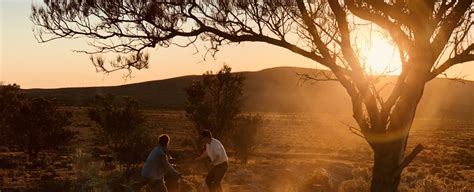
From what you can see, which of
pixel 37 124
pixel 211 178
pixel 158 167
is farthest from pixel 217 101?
pixel 158 167

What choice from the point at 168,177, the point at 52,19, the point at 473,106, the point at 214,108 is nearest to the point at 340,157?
the point at 214,108

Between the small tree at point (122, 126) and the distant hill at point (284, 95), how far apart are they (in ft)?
349

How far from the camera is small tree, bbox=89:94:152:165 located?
27.6 m

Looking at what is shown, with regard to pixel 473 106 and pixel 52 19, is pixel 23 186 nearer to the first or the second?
pixel 52 19

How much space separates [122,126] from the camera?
29.1 m

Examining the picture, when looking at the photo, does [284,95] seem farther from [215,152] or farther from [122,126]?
[215,152]

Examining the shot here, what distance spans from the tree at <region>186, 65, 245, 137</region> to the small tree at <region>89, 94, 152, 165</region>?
10.2ft

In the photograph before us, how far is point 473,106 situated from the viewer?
152 meters

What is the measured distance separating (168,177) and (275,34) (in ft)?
13.5

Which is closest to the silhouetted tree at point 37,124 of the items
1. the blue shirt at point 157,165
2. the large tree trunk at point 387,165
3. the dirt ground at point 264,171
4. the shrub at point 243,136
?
the dirt ground at point 264,171

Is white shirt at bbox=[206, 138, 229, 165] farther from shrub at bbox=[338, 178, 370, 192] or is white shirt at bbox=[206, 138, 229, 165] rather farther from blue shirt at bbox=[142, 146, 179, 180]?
shrub at bbox=[338, 178, 370, 192]

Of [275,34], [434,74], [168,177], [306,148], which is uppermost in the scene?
[275,34]

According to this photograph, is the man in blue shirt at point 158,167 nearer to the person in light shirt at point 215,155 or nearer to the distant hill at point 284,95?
the person in light shirt at point 215,155

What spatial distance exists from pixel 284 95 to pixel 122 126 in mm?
131185
